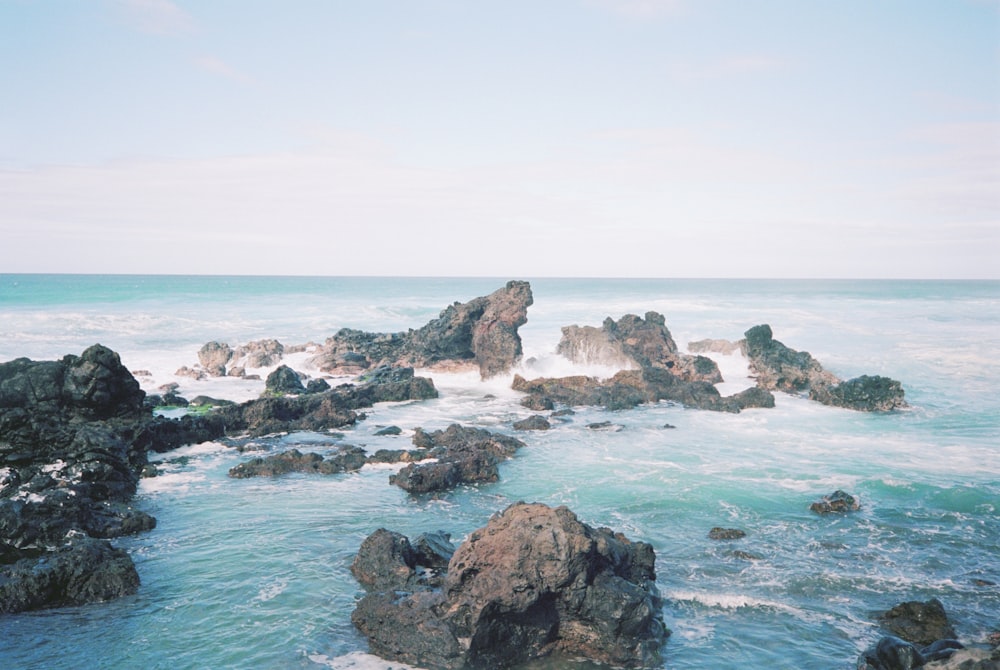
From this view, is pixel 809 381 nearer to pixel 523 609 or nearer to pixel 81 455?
pixel 523 609

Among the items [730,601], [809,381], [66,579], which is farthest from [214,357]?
[730,601]

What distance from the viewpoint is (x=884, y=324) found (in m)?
66.1

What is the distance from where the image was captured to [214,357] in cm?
3766

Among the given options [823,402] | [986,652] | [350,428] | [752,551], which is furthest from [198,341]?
[986,652]

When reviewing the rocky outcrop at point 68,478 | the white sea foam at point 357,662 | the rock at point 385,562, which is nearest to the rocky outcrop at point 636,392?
the rocky outcrop at point 68,478

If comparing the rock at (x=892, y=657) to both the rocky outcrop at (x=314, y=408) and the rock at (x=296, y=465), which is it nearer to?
the rock at (x=296, y=465)

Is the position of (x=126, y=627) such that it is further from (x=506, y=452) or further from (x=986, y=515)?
(x=986, y=515)

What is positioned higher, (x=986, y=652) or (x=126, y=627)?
(x=986, y=652)

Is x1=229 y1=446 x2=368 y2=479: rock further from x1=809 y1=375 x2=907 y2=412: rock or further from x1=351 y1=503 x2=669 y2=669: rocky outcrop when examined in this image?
x1=809 y1=375 x2=907 y2=412: rock

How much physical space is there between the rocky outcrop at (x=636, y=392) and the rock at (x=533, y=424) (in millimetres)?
3299

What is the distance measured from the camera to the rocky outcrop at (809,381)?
89.2ft

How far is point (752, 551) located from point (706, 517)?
6.51 ft

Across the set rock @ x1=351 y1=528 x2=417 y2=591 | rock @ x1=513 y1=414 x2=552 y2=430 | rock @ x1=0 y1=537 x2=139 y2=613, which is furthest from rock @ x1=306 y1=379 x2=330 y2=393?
rock @ x1=351 y1=528 x2=417 y2=591

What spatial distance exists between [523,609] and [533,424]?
588 inches
